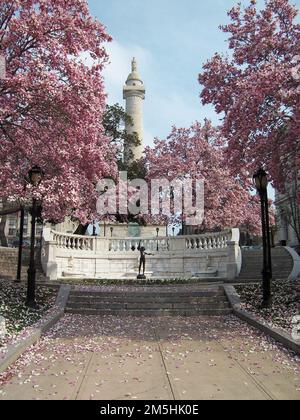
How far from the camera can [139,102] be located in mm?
46562

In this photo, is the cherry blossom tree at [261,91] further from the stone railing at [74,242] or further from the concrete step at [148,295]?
the stone railing at [74,242]

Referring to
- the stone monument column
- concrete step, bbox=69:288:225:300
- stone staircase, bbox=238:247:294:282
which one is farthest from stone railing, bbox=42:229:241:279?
the stone monument column

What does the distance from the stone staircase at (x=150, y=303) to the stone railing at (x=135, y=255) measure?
7.57 meters

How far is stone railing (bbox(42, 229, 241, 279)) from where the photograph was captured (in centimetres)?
2281

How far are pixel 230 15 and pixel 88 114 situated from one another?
6.79 metres

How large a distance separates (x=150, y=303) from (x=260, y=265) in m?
10.8

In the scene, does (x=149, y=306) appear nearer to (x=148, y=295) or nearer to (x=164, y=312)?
(x=164, y=312)

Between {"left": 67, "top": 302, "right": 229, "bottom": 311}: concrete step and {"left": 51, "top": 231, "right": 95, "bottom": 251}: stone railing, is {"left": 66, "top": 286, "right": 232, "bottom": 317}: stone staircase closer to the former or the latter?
{"left": 67, "top": 302, "right": 229, "bottom": 311}: concrete step

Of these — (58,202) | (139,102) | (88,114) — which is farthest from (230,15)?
(139,102)

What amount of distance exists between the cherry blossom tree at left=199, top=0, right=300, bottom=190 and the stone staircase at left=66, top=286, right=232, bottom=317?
4.74 m

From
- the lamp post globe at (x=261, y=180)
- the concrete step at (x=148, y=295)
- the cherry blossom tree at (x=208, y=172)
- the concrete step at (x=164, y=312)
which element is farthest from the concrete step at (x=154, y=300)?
the cherry blossom tree at (x=208, y=172)

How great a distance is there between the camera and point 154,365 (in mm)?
7758

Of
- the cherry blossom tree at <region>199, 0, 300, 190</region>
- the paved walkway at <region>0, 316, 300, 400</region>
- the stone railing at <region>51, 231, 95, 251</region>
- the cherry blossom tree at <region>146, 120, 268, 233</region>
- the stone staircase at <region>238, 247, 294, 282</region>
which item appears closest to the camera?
the paved walkway at <region>0, 316, 300, 400</region>
